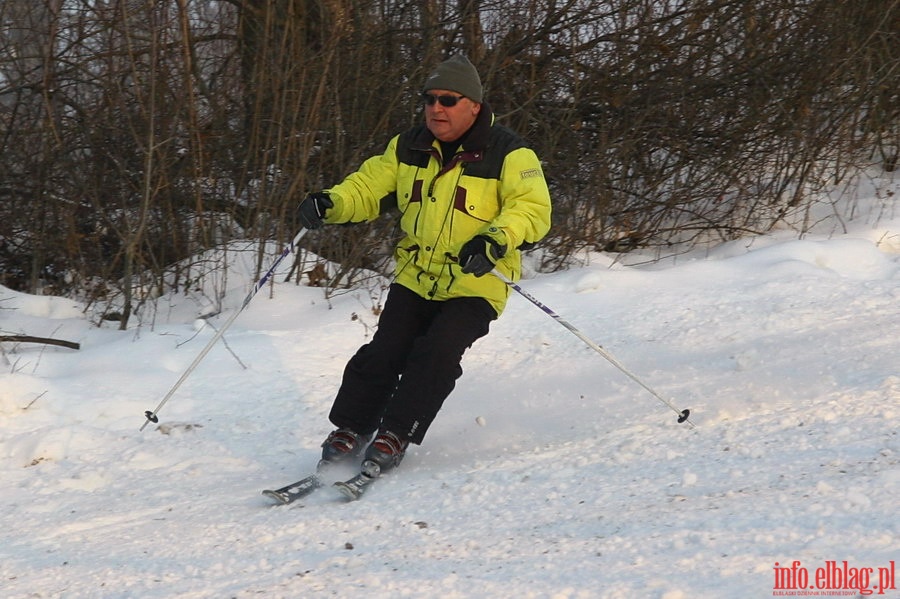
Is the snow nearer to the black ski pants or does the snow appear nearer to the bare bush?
the black ski pants

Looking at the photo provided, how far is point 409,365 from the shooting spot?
156 inches

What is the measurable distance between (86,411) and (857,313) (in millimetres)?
4119

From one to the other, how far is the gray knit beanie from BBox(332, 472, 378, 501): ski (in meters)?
1.58

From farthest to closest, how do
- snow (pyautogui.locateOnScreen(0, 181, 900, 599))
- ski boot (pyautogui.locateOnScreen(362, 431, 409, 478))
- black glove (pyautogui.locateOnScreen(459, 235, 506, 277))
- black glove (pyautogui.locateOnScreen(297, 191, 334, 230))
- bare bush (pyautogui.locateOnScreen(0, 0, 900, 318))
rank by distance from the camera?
bare bush (pyautogui.locateOnScreen(0, 0, 900, 318)) → black glove (pyautogui.locateOnScreen(297, 191, 334, 230)) → ski boot (pyautogui.locateOnScreen(362, 431, 409, 478)) → black glove (pyautogui.locateOnScreen(459, 235, 506, 277)) → snow (pyautogui.locateOnScreen(0, 181, 900, 599))

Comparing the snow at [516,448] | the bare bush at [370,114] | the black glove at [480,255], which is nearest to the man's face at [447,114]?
the black glove at [480,255]

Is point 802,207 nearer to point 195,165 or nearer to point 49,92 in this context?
point 195,165

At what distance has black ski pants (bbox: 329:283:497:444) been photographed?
392cm

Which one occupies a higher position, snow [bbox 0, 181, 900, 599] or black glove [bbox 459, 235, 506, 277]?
black glove [bbox 459, 235, 506, 277]

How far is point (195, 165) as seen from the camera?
20.9 ft

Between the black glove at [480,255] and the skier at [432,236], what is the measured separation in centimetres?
6

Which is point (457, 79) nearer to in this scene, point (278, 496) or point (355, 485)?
point (355, 485)

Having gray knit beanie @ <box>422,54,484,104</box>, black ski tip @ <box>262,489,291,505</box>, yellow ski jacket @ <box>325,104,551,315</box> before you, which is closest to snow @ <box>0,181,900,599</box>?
black ski tip @ <box>262,489,291,505</box>

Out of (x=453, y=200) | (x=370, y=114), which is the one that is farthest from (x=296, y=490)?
(x=370, y=114)

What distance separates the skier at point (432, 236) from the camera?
391cm
